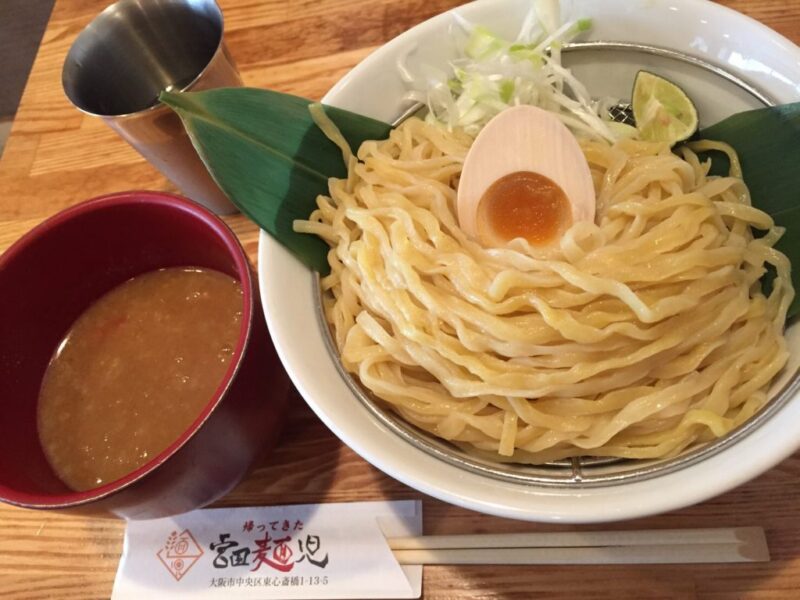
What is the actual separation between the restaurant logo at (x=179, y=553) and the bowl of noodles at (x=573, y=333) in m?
0.53

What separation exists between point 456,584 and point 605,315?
24.8 inches

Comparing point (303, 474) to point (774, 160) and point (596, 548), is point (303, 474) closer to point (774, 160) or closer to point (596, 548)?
point (596, 548)

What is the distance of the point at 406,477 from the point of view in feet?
3.79

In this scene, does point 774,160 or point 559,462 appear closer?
point 559,462

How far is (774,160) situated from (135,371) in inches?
60.8

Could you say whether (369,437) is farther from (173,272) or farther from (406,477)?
(173,272)

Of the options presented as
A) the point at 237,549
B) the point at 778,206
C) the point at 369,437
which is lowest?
the point at 237,549

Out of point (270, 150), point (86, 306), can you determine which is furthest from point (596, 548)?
point (86, 306)

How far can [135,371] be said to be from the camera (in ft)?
5.05

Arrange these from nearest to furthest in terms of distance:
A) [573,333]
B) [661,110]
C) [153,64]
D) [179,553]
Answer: [573,333]
[179,553]
[661,110]
[153,64]

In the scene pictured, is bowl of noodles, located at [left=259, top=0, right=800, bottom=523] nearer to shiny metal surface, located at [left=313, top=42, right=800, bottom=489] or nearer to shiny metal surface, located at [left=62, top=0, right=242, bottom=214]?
shiny metal surface, located at [left=313, top=42, right=800, bottom=489]

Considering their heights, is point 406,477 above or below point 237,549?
above

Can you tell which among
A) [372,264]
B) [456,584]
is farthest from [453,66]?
[456,584]

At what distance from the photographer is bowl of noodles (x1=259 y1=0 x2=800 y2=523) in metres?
1.18
